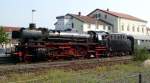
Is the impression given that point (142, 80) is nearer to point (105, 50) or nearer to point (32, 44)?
point (32, 44)

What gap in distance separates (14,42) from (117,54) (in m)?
11.9

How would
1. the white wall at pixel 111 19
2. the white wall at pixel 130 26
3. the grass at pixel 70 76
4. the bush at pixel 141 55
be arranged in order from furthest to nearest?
the white wall at pixel 130 26 → the white wall at pixel 111 19 → the bush at pixel 141 55 → the grass at pixel 70 76

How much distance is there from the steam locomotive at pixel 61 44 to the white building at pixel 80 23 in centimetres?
5368

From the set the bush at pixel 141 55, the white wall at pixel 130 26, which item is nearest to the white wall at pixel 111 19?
the white wall at pixel 130 26

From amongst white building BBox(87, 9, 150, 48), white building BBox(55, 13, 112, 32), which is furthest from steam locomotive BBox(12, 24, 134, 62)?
white building BBox(87, 9, 150, 48)

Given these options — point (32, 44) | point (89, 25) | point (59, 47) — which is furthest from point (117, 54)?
point (89, 25)

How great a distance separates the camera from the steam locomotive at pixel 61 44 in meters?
25.5

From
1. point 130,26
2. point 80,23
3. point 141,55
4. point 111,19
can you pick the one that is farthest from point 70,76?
point 130,26

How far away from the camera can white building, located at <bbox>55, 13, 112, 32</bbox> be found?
291 ft

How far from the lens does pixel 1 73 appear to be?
17.2 meters

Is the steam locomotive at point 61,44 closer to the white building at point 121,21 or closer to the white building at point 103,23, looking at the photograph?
the white building at point 103,23

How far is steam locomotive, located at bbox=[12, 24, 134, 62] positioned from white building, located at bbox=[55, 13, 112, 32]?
176 feet

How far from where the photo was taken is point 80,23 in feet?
293

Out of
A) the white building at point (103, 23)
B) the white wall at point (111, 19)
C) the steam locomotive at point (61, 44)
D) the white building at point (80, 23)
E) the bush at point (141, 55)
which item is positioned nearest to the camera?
the bush at point (141, 55)
